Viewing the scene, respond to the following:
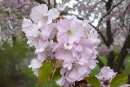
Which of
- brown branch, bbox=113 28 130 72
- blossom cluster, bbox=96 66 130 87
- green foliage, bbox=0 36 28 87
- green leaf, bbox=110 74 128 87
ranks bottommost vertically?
green leaf, bbox=110 74 128 87

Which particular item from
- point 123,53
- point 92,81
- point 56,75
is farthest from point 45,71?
point 123,53

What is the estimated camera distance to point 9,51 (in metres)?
6.91

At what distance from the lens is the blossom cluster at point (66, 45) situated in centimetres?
84

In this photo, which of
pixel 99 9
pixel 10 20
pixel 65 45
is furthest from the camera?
pixel 99 9

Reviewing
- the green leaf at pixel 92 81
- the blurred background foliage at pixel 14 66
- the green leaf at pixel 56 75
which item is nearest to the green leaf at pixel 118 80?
the green leaf at pixel 92 81

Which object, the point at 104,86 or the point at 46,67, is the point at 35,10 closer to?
the point at 46,67

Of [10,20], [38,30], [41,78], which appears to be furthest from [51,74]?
[10,20]

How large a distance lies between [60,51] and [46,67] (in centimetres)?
8

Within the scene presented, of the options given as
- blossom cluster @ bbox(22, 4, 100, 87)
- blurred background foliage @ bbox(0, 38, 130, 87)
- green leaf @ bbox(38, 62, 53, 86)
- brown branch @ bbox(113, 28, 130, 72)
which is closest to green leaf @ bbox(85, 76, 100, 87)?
blossom cluster @ bbox(22, 4, 100, 87)

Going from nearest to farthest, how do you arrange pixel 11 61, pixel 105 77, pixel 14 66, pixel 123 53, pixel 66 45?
pixel 66 45 < pixel 105 77 < pixel 123 53 < pixel 11 61 < pixel 14 66

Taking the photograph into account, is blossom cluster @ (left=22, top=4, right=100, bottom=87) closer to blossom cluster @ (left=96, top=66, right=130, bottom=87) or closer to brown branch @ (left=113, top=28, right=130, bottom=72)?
blossom cluster @ (left=96, top=66, right=130, bottom=87)

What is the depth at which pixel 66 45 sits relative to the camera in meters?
0.83

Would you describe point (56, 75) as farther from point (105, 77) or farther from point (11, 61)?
point (11, 61)

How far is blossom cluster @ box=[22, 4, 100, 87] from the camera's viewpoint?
84cm
